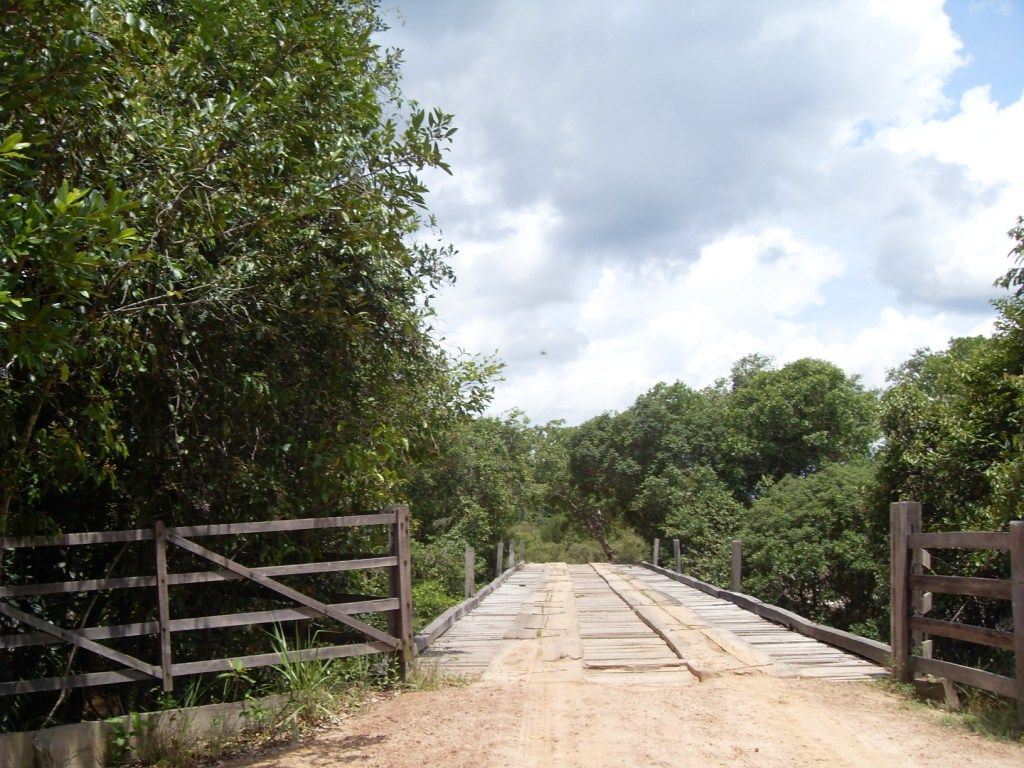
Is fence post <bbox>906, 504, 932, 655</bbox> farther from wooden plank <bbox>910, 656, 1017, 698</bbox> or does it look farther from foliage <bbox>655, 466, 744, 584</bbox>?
foliage <bbox>655, 466, 744, 584</bbox>

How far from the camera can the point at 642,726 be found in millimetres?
6500

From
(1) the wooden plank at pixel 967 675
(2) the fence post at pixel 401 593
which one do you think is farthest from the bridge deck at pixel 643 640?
(2) the fence post at pixel 401 593

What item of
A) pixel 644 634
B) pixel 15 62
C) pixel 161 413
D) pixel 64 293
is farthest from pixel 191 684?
pixel 644 634

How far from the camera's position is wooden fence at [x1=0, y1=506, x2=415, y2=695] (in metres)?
6.20

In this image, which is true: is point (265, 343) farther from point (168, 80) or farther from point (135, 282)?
point (168, 80)

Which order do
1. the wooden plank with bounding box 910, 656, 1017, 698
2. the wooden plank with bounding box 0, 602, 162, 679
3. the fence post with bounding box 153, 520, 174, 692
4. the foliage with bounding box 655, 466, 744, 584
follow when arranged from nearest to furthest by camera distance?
the wooden plank with bounding box 0, 602, 162, 679 → the wooden plank with bounding box 910, 656, 1017, 698 → the fence post with bounding box 153, 520, 174, 692 → the foliage with bounding box 655, 466, 744, 584

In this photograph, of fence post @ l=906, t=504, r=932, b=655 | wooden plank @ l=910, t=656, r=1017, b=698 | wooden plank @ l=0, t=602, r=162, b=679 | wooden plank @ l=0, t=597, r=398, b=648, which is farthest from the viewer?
fence post @ l=906, t=504, r=932, b=655

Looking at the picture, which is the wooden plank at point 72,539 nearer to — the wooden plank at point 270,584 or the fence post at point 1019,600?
the wooden plank at point 270,584

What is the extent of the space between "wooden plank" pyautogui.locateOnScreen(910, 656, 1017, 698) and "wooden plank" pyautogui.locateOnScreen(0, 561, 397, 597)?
4.59 meters

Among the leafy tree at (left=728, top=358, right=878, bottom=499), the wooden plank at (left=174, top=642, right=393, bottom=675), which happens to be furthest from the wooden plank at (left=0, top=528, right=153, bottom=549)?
the leafy tree at (left=728, top=358, right=878, bottom=499)

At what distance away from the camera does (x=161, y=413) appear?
23.1 ft

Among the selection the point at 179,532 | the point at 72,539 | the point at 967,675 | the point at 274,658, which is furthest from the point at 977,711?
the point at 72,539

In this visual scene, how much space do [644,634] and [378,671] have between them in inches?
182

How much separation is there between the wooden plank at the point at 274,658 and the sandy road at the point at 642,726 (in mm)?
459
